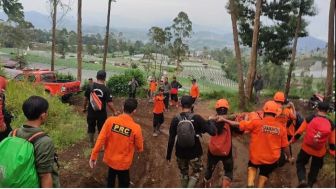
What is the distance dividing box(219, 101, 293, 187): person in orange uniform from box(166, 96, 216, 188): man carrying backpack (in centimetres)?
41

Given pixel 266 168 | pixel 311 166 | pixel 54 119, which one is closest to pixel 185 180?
pixel 266 168

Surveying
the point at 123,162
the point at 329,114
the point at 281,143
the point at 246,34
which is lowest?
the point at 123,162

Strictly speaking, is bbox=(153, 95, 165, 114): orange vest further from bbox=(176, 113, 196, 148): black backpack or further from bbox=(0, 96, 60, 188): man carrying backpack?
bbox=(0, 96, 60, 188): man carrying backpack

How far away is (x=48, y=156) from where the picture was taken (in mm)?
3836

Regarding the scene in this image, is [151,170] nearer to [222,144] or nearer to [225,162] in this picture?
[225,162]

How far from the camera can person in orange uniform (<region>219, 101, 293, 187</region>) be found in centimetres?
589

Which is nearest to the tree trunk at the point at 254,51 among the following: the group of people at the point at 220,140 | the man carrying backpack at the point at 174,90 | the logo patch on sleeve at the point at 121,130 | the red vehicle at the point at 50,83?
the man carrying backpack at the point at 174,90

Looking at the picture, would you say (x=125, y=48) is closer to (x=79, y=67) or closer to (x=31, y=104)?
(x=79, y=67)

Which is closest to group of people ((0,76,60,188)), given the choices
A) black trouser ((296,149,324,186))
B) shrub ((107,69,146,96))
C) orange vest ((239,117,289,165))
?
orange vest ((239,117,289,165))

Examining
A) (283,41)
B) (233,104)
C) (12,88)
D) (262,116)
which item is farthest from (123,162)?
(283,41)

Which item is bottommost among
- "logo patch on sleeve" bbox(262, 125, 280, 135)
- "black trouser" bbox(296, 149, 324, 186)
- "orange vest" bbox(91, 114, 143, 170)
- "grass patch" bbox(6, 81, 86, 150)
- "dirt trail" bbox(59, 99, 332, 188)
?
"dirt trail" bbox(59, 99, 332, 188)

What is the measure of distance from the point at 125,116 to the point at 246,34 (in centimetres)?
2143

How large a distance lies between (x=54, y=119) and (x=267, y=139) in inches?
323

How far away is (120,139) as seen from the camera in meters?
5.93
